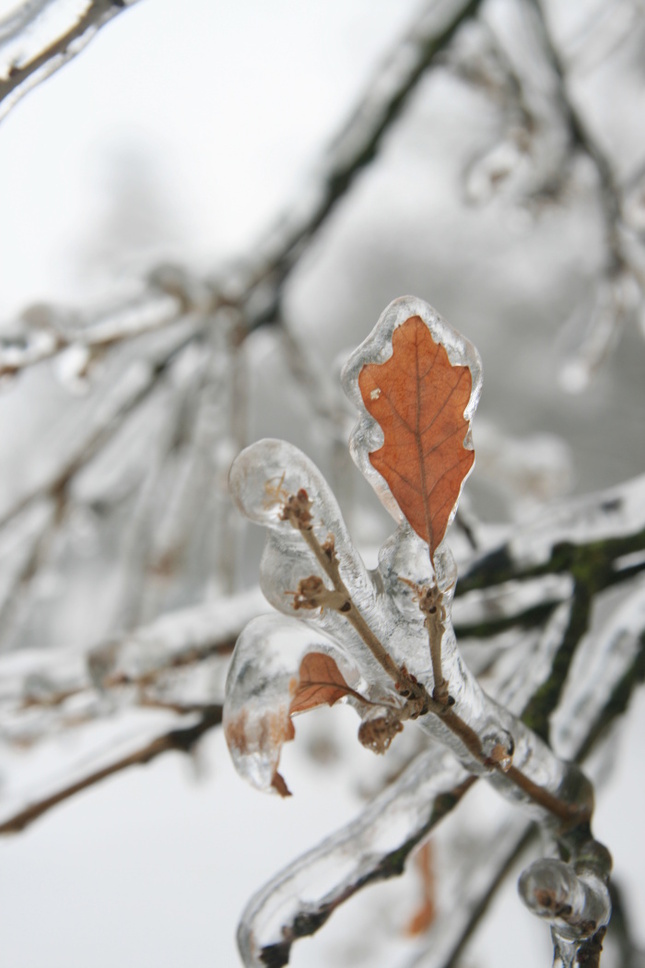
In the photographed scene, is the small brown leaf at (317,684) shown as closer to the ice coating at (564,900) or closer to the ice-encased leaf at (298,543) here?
the ice-encased leaf at (298,543)

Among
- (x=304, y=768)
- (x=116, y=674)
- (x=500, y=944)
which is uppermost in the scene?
(x=116, y=674)

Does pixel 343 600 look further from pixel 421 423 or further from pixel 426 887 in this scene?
pixel 426 887

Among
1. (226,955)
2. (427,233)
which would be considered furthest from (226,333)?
(427,233)

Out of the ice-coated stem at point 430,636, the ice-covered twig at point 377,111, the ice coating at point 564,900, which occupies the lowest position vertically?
the ice coating at point 564,900

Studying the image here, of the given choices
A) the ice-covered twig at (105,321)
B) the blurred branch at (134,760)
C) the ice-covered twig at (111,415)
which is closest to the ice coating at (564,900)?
the blurred branch at (134,760)

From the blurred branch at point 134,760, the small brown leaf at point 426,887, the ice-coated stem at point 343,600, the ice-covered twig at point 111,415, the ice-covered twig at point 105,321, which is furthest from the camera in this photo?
the ice-covered twig at point 111,415

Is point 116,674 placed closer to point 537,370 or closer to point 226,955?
point 226,955
